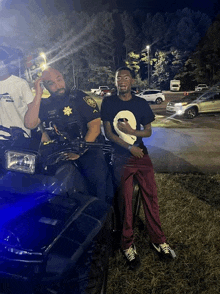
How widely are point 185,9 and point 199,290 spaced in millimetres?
51745

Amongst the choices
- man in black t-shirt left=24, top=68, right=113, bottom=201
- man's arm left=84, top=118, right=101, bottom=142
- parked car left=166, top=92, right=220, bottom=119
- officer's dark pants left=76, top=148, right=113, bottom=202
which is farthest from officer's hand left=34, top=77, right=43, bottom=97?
parked car left=166, top=92, right=220, bottom=119

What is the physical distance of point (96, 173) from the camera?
226cm

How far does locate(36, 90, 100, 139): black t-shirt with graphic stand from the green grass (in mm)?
1464

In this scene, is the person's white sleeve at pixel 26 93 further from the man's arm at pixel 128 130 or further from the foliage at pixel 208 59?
the foliage at pixel 208 59

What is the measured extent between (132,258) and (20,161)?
5.25 feet

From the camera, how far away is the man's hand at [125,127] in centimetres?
241

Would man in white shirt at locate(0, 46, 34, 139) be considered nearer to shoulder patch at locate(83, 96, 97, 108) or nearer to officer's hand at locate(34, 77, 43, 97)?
officer's hand at locate(34, 77, 43, 97)

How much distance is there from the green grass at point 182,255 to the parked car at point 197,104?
11708 mm

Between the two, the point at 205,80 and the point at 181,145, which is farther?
the point at 205,80

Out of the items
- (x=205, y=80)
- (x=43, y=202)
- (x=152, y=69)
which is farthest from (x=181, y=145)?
(x=152, y=69)

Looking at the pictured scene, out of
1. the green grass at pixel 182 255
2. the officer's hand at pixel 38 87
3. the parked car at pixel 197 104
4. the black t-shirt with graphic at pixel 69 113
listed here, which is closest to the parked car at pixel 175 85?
the parked car at pixel 197 104

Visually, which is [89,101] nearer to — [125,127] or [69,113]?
[69,113]

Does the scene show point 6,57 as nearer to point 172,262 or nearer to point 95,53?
point 172,262

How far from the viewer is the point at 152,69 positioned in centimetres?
4369
